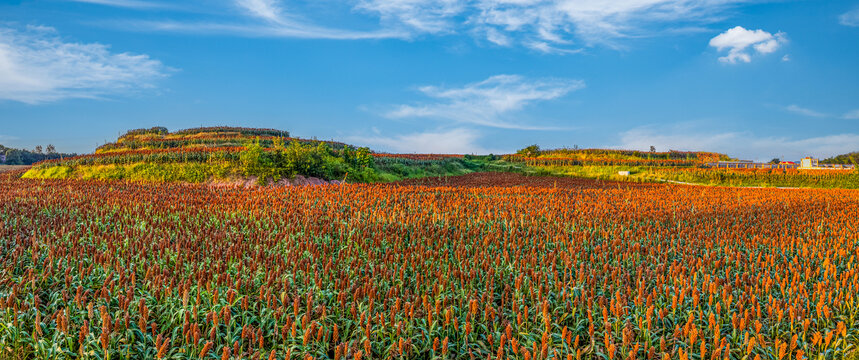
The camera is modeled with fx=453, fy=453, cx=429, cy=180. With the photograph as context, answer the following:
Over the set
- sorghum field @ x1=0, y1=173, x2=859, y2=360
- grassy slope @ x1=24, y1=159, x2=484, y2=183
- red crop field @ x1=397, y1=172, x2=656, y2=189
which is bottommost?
sorghum field @ x1=0, y1=173, x2=859, y2=360

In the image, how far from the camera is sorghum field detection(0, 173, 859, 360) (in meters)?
4.20

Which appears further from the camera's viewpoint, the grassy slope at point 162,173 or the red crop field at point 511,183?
the red crop field at point 511,183

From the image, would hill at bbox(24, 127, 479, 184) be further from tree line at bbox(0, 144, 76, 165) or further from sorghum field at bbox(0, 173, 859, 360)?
tree line at bbox(0, 144, 76, 165)

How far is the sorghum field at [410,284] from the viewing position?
4.20 metres

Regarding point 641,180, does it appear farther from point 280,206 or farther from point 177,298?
point 177,298

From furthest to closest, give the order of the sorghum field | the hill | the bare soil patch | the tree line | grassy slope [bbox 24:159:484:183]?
the tree line < grassy slope [bbox 24:159:484:183] < the hill < the bare soil patch < the sorghum field

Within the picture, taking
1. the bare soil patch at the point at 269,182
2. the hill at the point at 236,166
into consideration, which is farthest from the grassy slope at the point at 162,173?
the bare soil patch at the point at 269,182

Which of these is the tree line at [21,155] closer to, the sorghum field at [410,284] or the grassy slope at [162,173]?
the grassy slope at [162,173]

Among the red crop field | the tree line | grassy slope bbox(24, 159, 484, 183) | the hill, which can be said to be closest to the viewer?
the hill

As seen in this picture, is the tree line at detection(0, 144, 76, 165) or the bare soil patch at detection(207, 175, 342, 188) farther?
the tree line at detection(0, 144, 76, 165)

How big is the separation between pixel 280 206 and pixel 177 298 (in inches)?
247

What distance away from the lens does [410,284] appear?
5633 mm

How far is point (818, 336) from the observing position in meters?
4.14

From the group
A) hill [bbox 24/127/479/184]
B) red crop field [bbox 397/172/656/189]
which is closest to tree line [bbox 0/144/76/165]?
hill [bbox 24/127/479/184]
